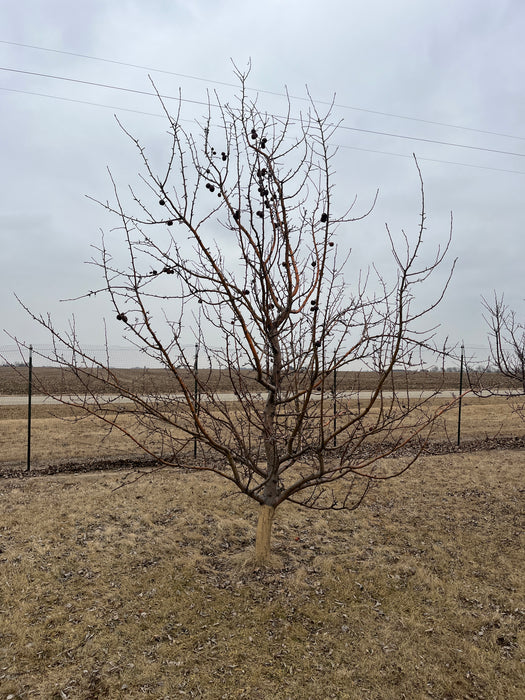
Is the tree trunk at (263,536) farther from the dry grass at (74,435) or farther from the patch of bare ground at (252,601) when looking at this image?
the dry grass at (74,435)

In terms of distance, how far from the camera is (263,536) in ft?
12.4

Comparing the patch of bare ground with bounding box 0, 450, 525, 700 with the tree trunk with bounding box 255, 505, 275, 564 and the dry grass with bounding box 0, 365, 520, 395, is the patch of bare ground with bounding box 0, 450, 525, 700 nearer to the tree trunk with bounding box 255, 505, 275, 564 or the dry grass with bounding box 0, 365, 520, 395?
the tree trunk with bounding box 255, 505, 275, 564

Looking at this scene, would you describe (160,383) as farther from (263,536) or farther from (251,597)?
(251,597)

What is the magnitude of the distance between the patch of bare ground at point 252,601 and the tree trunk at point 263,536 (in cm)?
10

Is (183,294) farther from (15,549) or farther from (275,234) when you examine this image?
(15,549)

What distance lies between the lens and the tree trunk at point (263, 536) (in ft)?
12.2

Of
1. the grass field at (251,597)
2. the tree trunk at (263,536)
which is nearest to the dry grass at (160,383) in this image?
the grass field at (251,597)

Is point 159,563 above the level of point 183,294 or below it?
below

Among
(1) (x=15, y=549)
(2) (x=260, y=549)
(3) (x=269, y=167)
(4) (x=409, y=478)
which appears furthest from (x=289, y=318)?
(4) (x=409, y=478)

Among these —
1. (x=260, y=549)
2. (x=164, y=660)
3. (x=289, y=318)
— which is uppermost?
(x=289, y=318)

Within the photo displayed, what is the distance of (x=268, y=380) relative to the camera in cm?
354

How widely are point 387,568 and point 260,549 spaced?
1167mm

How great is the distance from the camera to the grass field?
8.63 feet

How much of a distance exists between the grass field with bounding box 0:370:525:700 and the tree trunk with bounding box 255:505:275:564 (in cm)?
10
